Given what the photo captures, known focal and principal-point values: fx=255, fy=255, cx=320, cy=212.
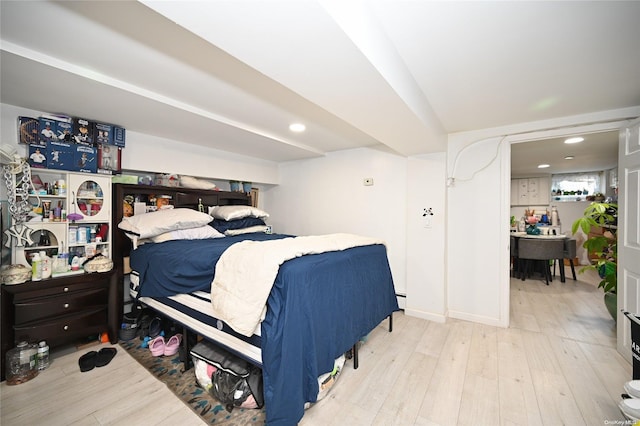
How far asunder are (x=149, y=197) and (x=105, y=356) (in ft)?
5.62

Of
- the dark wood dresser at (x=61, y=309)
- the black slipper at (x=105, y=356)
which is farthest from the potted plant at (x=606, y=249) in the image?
the dark wood dresser at (x=61, y=309)

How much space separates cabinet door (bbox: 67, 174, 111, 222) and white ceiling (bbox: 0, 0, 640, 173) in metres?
0.60

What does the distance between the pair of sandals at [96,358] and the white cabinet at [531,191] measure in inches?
319

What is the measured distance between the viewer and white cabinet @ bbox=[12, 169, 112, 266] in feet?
7.35

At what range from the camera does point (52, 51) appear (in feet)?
4.91

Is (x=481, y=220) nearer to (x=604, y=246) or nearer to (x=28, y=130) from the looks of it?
(x=604, y=246)

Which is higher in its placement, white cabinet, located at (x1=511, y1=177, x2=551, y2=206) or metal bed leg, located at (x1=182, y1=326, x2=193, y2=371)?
white cabinet, located at (x1=511, y1=177, x2=551, y2=206)

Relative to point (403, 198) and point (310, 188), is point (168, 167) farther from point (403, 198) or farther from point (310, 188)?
point (403, 198)

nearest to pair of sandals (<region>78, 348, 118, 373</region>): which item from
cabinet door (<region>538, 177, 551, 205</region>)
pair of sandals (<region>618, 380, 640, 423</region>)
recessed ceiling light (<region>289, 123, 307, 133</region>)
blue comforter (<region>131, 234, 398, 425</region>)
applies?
blue comforter (<region>131, 234, 398, 425</region>)

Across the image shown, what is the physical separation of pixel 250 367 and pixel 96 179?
7.72 ft

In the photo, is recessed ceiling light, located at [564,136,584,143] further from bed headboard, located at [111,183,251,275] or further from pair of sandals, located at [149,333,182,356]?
pair of sandals, located at [149,333,182,356]

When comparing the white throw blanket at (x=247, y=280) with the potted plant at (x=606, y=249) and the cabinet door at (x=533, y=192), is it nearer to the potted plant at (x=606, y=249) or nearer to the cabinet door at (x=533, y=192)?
the potted plant at (x=606, y=249)

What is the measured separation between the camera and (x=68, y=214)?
234 cm

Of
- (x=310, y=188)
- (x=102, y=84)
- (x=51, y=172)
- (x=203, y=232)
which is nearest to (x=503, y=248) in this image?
(x=310, y=188)
